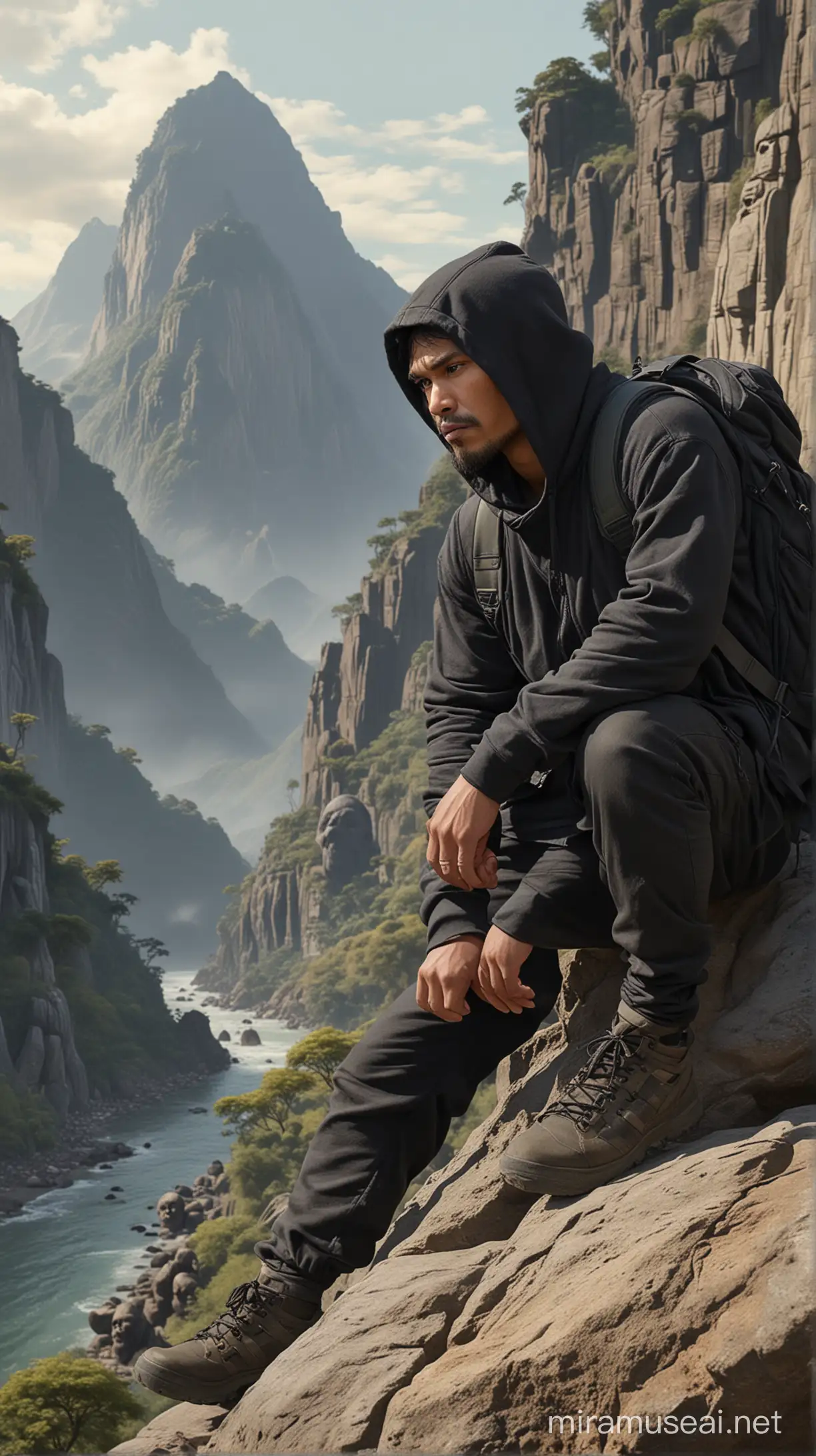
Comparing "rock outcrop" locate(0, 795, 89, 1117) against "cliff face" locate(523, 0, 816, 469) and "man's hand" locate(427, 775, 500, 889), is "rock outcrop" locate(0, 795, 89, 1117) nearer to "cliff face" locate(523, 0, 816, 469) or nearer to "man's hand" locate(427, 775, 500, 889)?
"cliff face" locate(523, 0, 816, 469)

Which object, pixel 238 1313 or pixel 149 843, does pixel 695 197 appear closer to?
pixel 238 1313

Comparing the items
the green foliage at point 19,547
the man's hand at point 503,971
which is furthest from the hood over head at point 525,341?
the green foliage at point 19,547

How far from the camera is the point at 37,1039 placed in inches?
1941

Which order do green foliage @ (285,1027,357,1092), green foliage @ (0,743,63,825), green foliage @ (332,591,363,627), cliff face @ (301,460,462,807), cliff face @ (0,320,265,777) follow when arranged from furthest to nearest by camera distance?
cliff face @ (0,320,265,777), green foliage @ (332,591,363,627), cliff face @ (301,460,462,807), green foliage @ (0,743,63,825), green foliage @ (285,1027,357,1092)

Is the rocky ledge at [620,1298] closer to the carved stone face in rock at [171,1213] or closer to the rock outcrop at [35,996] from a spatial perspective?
the carved stone face in rock at [171,1213]

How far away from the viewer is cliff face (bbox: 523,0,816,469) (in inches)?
1362

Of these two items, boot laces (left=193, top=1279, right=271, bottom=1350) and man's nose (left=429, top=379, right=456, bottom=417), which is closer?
man's nose (left=429, top=379, right=456, bottom=417)

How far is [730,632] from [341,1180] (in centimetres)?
150

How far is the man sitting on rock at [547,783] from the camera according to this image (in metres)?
2.71

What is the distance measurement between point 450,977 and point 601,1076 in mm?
410

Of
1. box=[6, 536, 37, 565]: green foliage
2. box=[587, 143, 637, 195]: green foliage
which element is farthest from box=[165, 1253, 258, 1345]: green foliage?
box=[587, 143, 637, 195]: green foliage

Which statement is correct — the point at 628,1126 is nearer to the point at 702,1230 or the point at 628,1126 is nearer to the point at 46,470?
the point at 702,1230

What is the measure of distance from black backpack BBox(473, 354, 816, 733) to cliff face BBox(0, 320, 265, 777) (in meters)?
95.3

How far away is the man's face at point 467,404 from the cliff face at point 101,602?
9505 centimetres
